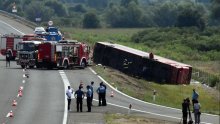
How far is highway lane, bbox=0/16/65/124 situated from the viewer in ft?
119

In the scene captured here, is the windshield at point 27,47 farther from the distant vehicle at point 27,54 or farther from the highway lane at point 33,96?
the highway lane at point 33,96

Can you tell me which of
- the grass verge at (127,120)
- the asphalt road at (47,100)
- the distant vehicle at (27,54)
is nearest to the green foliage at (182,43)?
the distant vehicle at (27,54)

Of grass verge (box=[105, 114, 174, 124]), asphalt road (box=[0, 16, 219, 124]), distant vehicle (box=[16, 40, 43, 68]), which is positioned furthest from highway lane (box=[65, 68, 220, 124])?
distant vehicle (box=[16, 40, 43, 68])

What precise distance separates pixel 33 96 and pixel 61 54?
1887cm

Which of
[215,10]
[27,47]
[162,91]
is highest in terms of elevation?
[215,10]

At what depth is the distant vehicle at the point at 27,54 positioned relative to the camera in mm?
64312

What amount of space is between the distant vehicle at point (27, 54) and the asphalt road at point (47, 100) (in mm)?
1339

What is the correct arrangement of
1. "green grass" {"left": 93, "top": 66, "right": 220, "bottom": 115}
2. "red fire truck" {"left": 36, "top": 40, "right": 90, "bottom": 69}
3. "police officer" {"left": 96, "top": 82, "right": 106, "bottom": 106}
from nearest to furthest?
1. "police officer" {"left": 96, "top": 82, "right": 106, "bottom": 106}
2. "green grass" {"left": 93, "top": 66, "right": 220, "bottom": 115}
3. "red fire truck" {"left": 36, "top": 40, "right": 90, "bottom": 69}

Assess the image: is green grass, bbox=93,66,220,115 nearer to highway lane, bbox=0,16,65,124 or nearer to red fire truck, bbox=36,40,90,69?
red fire truck, bbox=36,40,90,69

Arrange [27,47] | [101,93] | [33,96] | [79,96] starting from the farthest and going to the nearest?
[27,47] → [33,96] → [101,93] → [79,96]

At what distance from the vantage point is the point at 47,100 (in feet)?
145

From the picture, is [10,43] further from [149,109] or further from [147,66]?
[149,109]

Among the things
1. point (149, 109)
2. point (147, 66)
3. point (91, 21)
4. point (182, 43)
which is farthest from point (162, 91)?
point (91, 21)

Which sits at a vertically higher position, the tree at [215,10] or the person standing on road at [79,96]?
the tree at [215,10]
